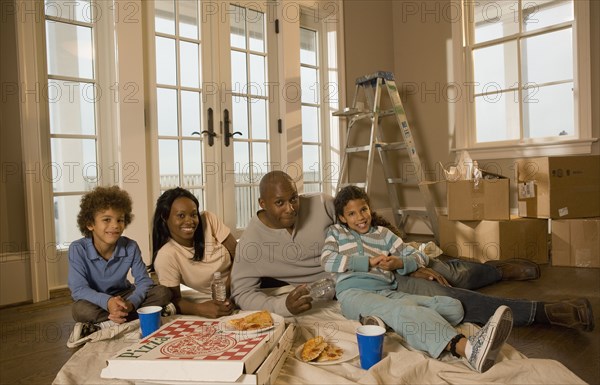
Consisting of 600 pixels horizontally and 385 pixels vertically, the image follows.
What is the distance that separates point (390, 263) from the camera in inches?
71.7

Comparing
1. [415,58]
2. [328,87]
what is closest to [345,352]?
[328,87]

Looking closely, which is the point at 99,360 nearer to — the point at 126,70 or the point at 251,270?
the point at 251,270

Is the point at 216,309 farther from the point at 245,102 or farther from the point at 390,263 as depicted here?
the point at 245,102

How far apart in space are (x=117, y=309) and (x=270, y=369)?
2.66 feet

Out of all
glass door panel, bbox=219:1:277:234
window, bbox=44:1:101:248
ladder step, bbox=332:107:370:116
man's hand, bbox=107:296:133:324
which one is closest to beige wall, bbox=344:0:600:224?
ladder step, bbox=332:107:370:116

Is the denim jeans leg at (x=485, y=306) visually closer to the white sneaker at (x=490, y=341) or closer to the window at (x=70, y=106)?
the white sneaker at (x=490, y=341)

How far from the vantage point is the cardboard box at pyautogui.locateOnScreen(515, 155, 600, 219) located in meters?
2.98

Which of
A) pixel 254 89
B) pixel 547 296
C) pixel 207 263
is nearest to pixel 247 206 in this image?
pixel 254 89

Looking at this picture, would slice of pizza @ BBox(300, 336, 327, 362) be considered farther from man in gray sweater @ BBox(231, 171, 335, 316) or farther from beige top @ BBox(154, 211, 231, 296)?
beige top @ BBox(154, 211, 231, 296)

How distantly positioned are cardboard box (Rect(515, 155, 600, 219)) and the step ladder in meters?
0.79

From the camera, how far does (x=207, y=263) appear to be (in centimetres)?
207

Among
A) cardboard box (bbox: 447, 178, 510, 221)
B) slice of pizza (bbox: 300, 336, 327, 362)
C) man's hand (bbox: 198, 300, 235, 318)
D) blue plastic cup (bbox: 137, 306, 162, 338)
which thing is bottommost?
slice of pizza (bbox: 300, 336, 327, 362)

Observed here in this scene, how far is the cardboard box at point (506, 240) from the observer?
120 inches

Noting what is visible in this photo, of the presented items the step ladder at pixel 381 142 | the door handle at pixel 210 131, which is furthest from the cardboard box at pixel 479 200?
the door handle at pixel 210 131
